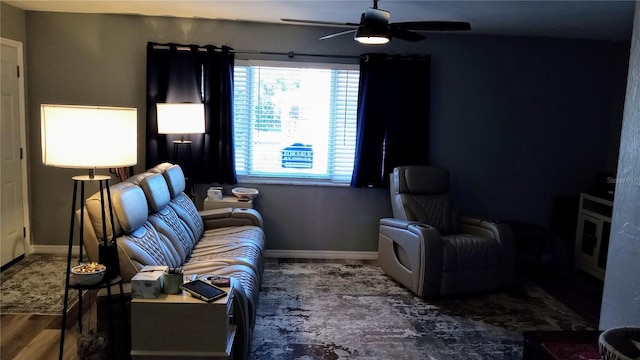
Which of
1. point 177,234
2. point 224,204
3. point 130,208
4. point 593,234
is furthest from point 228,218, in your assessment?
point 593,234

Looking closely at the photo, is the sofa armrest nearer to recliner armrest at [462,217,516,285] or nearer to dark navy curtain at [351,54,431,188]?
dark navy curtain at [351,54,431,188]

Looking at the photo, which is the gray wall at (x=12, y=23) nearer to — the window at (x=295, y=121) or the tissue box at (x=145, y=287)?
the window at (x=295, y=121)

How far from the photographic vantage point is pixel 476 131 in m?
4.83

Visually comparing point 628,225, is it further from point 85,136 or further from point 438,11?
point 85,136

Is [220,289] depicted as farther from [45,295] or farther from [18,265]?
[18,265]

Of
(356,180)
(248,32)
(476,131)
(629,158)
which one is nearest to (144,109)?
(248,32)

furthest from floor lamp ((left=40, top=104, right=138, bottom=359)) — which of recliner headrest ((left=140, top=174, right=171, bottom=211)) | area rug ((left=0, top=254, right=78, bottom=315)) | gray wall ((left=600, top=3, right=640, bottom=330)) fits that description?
gray wall ((left=600, top=3, right=640, bottom=330))

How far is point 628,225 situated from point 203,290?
Answer: 204 cm

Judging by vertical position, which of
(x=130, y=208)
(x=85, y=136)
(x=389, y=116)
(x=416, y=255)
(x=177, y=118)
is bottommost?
(x=416, y=255)

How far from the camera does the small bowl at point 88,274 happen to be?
2.25 meters

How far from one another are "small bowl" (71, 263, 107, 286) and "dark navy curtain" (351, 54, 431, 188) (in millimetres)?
2807

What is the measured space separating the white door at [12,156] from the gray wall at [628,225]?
15.0ft

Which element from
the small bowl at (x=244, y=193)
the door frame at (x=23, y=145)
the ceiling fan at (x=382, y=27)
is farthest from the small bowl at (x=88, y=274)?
the door frame at (x=23, y=145)

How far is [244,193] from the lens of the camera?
446cm
